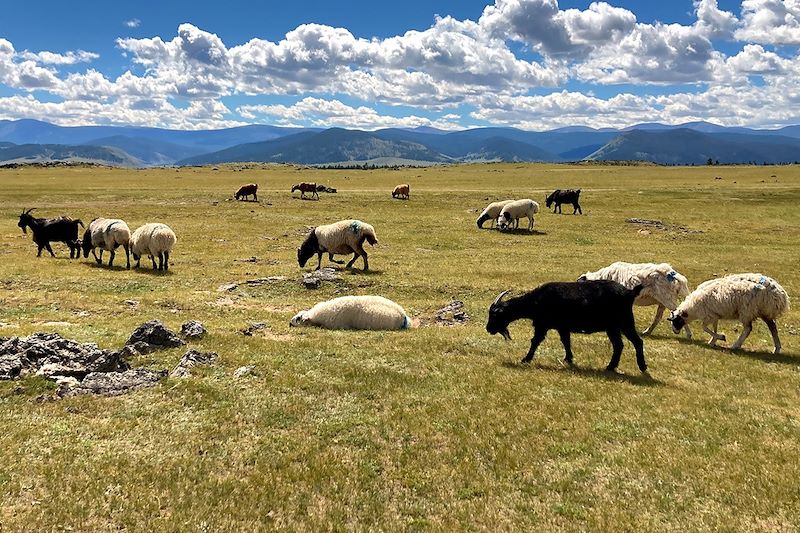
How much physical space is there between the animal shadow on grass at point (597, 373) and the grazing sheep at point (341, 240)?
14.4 metres

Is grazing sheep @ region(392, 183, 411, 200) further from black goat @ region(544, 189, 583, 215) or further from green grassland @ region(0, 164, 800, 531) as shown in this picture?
green grassland @ region(0, 164, 800, 531)

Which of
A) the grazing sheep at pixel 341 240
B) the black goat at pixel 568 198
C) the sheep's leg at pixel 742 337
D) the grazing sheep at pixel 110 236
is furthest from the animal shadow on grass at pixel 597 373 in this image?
the black goat at pixel 568 198

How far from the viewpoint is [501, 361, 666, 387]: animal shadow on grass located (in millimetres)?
12203

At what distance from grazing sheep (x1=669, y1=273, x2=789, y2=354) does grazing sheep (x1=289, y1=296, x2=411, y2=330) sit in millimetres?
8636

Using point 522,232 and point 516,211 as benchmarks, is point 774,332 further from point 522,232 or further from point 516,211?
point 516,211

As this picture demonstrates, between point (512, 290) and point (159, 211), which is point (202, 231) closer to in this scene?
point (159, 211)

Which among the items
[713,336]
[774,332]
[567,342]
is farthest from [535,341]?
[774,332]

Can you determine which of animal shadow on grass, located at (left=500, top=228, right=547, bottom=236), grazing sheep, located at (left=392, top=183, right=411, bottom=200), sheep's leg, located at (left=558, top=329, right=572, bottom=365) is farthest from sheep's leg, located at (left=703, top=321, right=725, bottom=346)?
A: grazing sheep, located at (left=392, top=183, right=411, bottom=200)

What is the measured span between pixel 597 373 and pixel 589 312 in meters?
1.46

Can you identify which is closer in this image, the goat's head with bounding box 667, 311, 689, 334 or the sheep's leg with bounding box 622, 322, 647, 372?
the sheep's leg with bounding box 622, 322, 647, 372

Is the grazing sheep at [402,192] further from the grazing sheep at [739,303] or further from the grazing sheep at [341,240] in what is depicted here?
the grazing sheep at [739,303]

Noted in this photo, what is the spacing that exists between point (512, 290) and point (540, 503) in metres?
15.8

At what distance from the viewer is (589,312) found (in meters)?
12.8

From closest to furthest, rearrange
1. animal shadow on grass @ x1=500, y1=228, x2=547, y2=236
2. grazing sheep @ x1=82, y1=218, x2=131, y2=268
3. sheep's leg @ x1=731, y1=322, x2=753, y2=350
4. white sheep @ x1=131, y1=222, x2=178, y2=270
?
sheep's leg @ x1=731, y1=322, x2=753, y2=350, white sheep @ x1=131, y1=222, x2=178, y2=270, grazing sheep @ x1=82, y1=218, x2=131, y2=268, animal shadow on grass @ x1=500, y1=228, x2=547, y2=236
